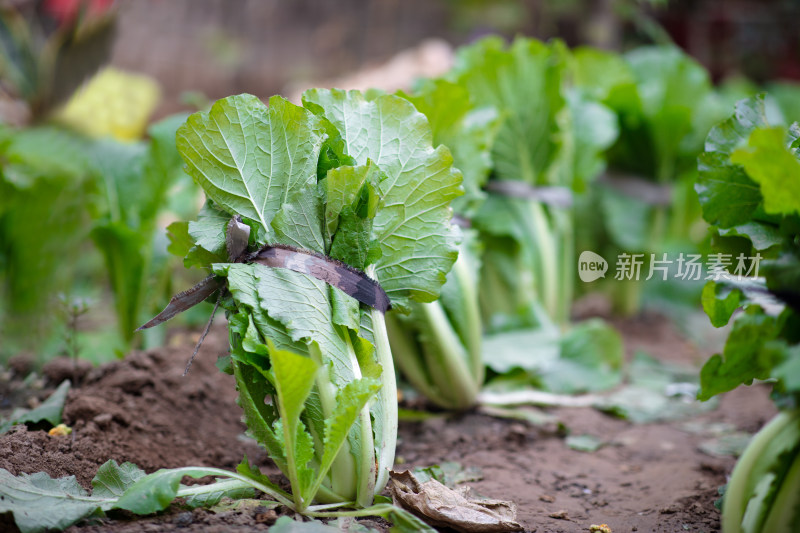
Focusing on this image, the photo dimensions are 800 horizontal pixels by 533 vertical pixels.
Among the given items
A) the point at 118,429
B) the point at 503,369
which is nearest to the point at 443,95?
the point at 503,369

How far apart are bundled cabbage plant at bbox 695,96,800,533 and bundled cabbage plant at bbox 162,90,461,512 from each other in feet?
2.14

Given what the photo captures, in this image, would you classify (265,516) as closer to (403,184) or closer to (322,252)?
(322,252)

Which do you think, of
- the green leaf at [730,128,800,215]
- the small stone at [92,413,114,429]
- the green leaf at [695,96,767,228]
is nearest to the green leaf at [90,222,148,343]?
the small stone at [92,413,114,429]

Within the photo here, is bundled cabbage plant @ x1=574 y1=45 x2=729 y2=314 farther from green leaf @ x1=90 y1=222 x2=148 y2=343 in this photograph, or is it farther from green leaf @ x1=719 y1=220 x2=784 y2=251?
green leaf @ x1=90 y1=222 x2=148 y2=343

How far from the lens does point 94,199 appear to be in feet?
10.6

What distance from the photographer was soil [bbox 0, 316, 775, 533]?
1.64 m

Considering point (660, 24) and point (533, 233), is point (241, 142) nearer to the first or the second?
point (533, 233)

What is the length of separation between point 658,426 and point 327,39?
19.6 ft

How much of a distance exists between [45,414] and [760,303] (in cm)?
187

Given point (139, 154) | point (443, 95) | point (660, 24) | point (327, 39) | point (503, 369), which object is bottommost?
point (503, 369)

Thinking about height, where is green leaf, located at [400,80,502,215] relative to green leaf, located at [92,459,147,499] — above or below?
above

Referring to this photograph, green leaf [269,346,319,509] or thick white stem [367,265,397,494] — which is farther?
thick white stem [367,265,397,494]

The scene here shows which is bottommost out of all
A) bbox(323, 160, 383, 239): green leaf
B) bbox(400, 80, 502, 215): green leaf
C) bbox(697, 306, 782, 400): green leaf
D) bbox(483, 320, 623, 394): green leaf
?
bbox(483, 320, 623, 394): green leaf

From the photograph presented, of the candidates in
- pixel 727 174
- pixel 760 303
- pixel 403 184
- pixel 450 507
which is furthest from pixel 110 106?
pixel 760 303
